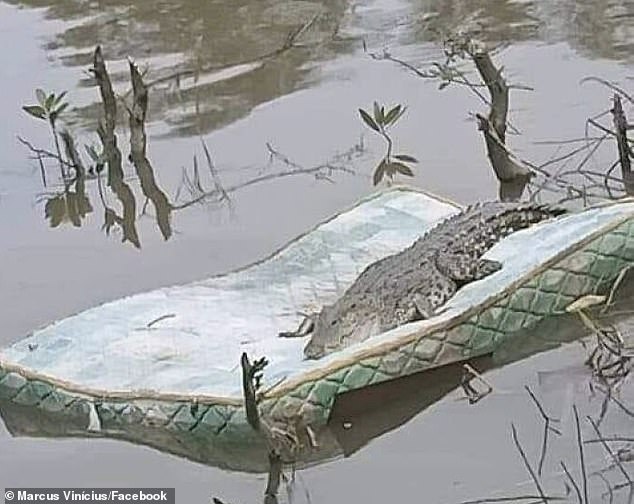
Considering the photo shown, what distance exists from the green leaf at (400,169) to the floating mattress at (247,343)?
37.4 inches

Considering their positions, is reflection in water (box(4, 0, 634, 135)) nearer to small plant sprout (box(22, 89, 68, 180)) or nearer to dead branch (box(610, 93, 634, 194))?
small plant sprout (box(22, 89, 68, 180))

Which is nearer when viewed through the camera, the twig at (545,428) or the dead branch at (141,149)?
the twig at (545,428)

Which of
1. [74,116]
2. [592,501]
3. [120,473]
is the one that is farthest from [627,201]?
[74,116]

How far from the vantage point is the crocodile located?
416cm

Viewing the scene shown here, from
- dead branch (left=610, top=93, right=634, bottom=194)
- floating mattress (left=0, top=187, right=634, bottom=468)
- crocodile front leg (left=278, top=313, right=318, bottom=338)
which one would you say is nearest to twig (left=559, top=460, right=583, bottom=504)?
floating mattress (left=0, top=187, right=634, bottom=468)

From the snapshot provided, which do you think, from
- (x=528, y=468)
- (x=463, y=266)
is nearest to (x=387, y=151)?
A: (x=463, y=266)

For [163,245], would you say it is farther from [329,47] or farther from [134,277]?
[329,47]

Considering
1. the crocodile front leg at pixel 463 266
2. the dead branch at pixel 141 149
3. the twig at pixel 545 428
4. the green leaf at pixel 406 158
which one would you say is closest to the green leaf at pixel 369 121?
the green leaf at pixel 406 158

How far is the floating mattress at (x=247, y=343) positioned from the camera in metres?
3.80

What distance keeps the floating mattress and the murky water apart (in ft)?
0.33

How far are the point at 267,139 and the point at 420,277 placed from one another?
210 centimetres

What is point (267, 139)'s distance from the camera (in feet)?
21.0

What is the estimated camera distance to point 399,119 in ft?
20.6

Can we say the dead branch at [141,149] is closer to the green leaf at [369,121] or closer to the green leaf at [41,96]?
the green leaf at [41,96]
